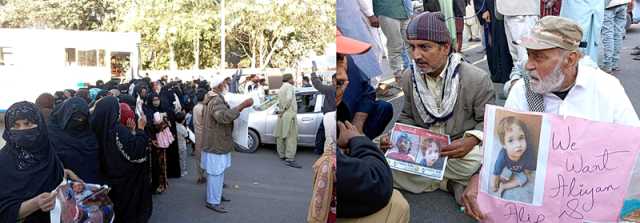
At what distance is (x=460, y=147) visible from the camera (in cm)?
265

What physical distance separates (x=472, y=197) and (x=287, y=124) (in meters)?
1.58

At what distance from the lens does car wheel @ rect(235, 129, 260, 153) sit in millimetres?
1342

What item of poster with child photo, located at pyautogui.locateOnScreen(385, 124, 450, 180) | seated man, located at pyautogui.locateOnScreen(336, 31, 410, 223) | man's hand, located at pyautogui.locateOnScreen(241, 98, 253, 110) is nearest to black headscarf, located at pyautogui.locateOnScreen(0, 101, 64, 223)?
man's hand, located at pyautogui.locateOnScreen(241, 98, 253, 110)

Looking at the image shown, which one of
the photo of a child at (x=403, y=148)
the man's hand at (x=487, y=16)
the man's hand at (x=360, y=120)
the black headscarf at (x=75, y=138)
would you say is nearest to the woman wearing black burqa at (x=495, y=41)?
the man's hand at (x=487, y=16)

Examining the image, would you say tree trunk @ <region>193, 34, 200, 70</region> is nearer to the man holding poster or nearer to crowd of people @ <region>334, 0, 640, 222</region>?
crowd of people @ <region>334, 0, 640, 222</region>

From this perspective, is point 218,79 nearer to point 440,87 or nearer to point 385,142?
point 385,142

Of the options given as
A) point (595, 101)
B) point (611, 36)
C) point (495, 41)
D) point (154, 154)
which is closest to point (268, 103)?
point (154, 154)

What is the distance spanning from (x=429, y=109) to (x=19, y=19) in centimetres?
175

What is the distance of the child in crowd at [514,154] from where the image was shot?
2.24 meters

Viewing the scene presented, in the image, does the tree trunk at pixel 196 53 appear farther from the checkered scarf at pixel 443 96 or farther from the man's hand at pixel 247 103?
the checkered scarf at pixel 443 96

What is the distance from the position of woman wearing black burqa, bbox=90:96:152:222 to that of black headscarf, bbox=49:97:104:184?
0.07ft

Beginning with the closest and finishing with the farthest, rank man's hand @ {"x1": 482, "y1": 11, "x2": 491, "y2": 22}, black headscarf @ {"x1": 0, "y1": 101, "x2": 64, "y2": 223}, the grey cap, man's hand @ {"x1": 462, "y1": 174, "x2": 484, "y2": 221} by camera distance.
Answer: black headscarf @ {"x1": 0, "y1": 101, "x2": 64, "y2": 223} → the grey cap → man's hand @ {"x1": 462, "y1": 174, "x2": 484, "y2": 221} → man's hand @ {"x1": 482, "y1": 11, "x2": 491, "y2": 22}

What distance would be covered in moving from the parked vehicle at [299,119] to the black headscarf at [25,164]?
44cm

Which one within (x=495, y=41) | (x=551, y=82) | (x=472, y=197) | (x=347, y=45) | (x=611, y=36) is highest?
(x=611, y=36)
